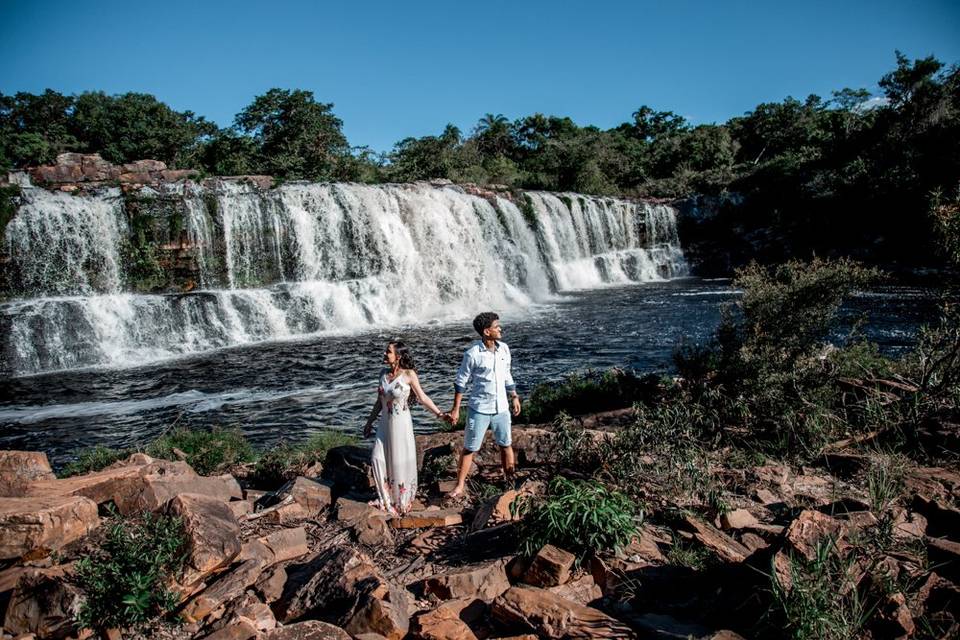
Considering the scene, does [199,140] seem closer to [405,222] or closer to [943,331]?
[405,222]

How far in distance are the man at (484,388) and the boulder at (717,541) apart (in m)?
1.71

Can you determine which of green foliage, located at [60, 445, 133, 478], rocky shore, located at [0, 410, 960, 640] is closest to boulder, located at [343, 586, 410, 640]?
rocky shore, located at [0, 410, 960, 640]

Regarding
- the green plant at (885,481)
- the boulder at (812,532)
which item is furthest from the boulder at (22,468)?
the green plant at (885,481)

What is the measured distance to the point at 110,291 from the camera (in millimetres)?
16062

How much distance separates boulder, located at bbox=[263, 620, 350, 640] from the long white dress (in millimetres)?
1865

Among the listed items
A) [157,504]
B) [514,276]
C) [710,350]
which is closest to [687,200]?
[514,276]

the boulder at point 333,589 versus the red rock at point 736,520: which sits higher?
the boulder at point 333,589

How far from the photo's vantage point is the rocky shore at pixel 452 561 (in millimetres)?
2750

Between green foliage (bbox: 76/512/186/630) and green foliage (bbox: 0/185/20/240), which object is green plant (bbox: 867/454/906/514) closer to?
green foliage (bbox: 76/512/186/630)

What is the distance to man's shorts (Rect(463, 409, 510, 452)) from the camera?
475 centimetres

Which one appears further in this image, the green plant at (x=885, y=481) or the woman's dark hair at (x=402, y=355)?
the woman's dark hair at (x=402, y=355)

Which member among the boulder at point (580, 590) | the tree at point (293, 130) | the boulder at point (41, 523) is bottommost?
the boulder at point (580, 590)

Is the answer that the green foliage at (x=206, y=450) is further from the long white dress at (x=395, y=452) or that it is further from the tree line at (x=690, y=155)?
the tree line at (x=690, y=155)

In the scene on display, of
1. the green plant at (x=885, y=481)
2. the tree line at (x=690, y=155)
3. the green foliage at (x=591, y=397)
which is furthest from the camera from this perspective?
the tree line at (x=690, y=155)
